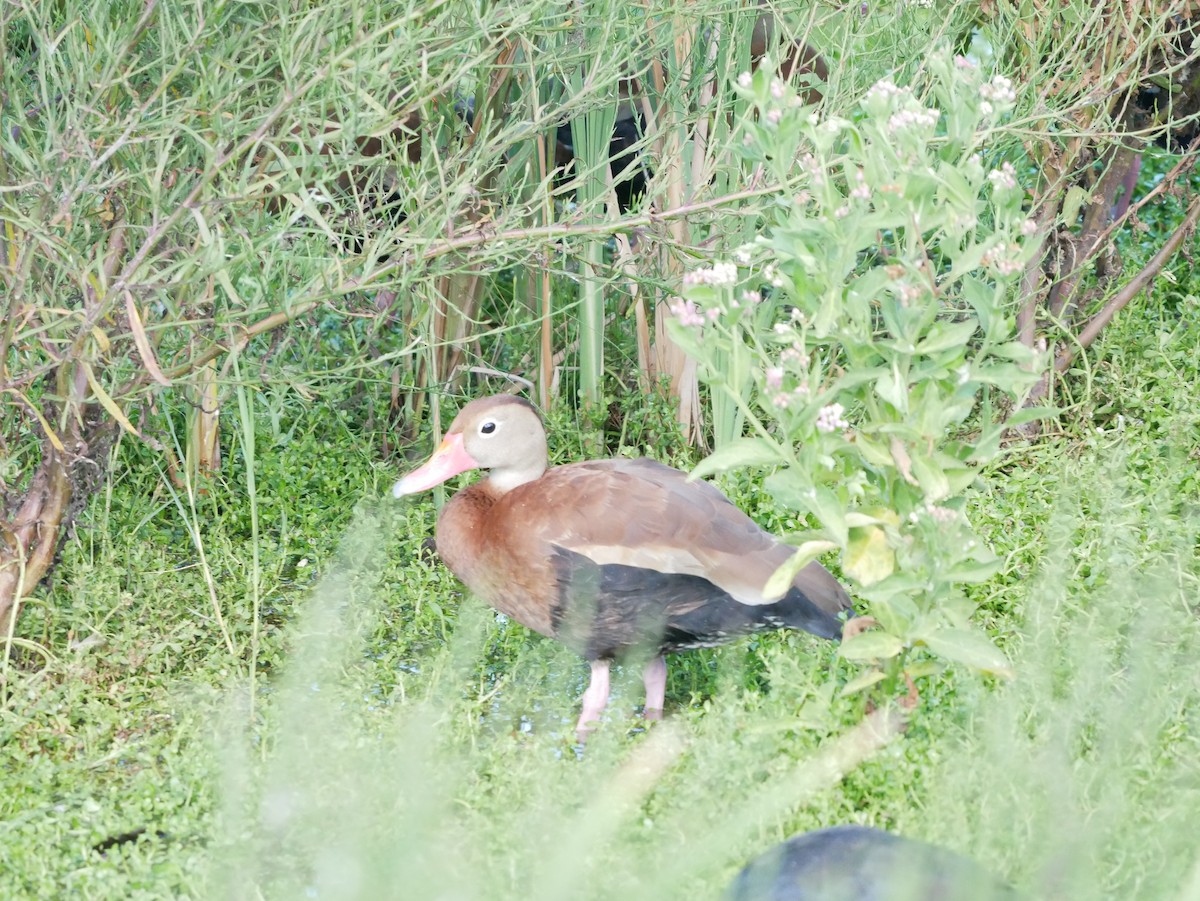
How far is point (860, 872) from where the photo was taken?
7.32 feet

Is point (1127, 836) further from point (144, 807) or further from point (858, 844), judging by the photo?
point (144, 807)

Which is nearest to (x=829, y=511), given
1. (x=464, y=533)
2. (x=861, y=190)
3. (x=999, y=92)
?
(x=861, y=190)

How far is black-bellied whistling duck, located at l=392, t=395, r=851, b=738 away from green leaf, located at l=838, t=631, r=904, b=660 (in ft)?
1.32

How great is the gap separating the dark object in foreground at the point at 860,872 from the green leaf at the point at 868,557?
23.8 inches

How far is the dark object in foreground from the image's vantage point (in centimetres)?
205

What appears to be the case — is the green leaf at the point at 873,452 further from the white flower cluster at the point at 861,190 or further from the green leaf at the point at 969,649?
the white flower cluster at the point at 861,190

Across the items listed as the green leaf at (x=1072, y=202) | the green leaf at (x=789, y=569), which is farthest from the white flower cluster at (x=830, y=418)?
the green leaf at (x=1072, y=202)

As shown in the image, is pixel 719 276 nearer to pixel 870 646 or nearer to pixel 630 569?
pixel 870 646

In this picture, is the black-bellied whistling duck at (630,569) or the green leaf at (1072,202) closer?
the black-bellied whistling duck at (630,569)

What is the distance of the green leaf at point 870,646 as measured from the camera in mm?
2812

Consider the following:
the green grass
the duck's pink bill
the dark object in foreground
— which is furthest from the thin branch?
the dark object in foreground

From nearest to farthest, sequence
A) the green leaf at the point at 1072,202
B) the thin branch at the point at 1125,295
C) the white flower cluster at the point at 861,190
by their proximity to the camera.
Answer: the white flower cluster at the point at 861,190 < the green leaf at the point at 1072,202 < the thin branch at the point at 1125,295

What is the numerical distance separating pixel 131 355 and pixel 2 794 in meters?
1.00

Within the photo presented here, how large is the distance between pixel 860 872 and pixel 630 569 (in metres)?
1.21
